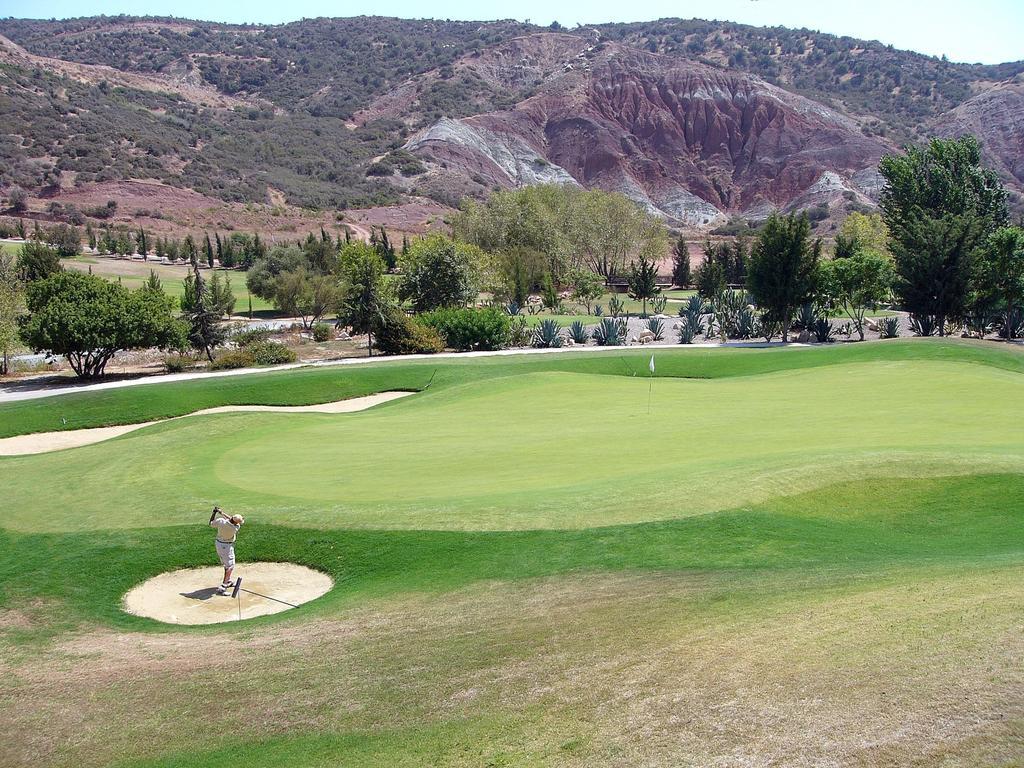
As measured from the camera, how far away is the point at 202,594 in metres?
13.4

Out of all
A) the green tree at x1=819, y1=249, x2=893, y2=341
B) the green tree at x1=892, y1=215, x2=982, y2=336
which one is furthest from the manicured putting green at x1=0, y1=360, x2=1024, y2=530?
the green tree at x1=819, y1=249, x2=893, y2=341

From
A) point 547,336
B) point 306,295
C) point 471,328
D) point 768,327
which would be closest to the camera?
point 471,328

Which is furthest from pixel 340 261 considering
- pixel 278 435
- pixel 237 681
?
pixel 237 681

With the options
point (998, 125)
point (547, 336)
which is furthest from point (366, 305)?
point (998, 125)

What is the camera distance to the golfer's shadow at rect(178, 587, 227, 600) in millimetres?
→ 13258

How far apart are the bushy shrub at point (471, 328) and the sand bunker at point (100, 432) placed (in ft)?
42.0

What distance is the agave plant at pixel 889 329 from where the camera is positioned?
52.6 metres

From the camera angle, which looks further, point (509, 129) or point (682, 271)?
point (509, 129)

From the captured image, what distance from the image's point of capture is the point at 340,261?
7231 cm

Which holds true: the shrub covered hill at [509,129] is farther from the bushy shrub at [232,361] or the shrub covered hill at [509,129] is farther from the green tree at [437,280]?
the bushy shrub at [232,361]

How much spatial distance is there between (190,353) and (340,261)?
25769mm

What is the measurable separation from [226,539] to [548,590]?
5.55 m

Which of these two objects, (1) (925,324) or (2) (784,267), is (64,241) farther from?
(1) (925,324)

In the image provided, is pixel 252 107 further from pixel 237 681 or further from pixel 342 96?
pixel 237 681
